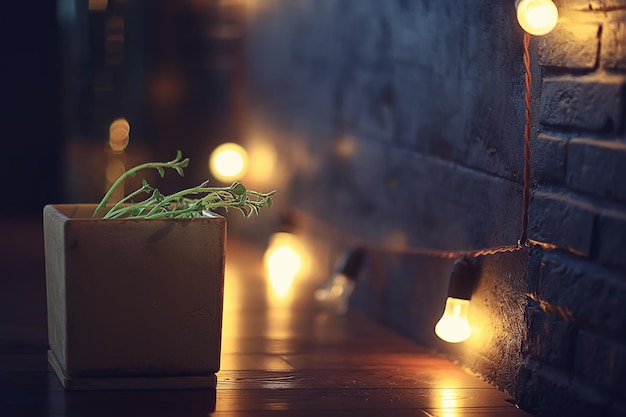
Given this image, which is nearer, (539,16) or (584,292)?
(584,292)

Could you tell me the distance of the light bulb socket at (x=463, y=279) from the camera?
8.05 feet

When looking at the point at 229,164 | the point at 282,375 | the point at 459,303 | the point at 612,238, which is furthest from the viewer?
the point at 229,164

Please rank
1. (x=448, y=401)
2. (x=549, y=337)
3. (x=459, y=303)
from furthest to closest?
(x=459, y=303)
(x=448, y=401)
(x=549, y=337)

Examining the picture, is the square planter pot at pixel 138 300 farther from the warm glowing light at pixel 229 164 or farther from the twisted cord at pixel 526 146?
the warm glowing light at pixel 229 164

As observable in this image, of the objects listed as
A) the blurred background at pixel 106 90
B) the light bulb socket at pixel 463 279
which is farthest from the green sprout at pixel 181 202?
the blurred background at pixel 106 90

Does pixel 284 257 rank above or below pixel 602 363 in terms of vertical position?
below

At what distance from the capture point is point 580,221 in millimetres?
1972

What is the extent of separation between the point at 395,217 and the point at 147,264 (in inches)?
44.8

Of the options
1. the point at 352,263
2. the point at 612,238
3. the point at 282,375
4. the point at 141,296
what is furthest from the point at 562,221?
the point at 352,263

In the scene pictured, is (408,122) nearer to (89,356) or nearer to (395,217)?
(395,217)

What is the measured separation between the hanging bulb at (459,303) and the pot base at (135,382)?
581 millimetres

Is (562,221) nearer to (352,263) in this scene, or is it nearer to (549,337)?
(549,337)

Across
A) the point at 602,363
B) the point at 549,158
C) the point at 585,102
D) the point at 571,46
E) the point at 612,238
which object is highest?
the point at 571,46

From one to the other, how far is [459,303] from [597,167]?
64 cm
